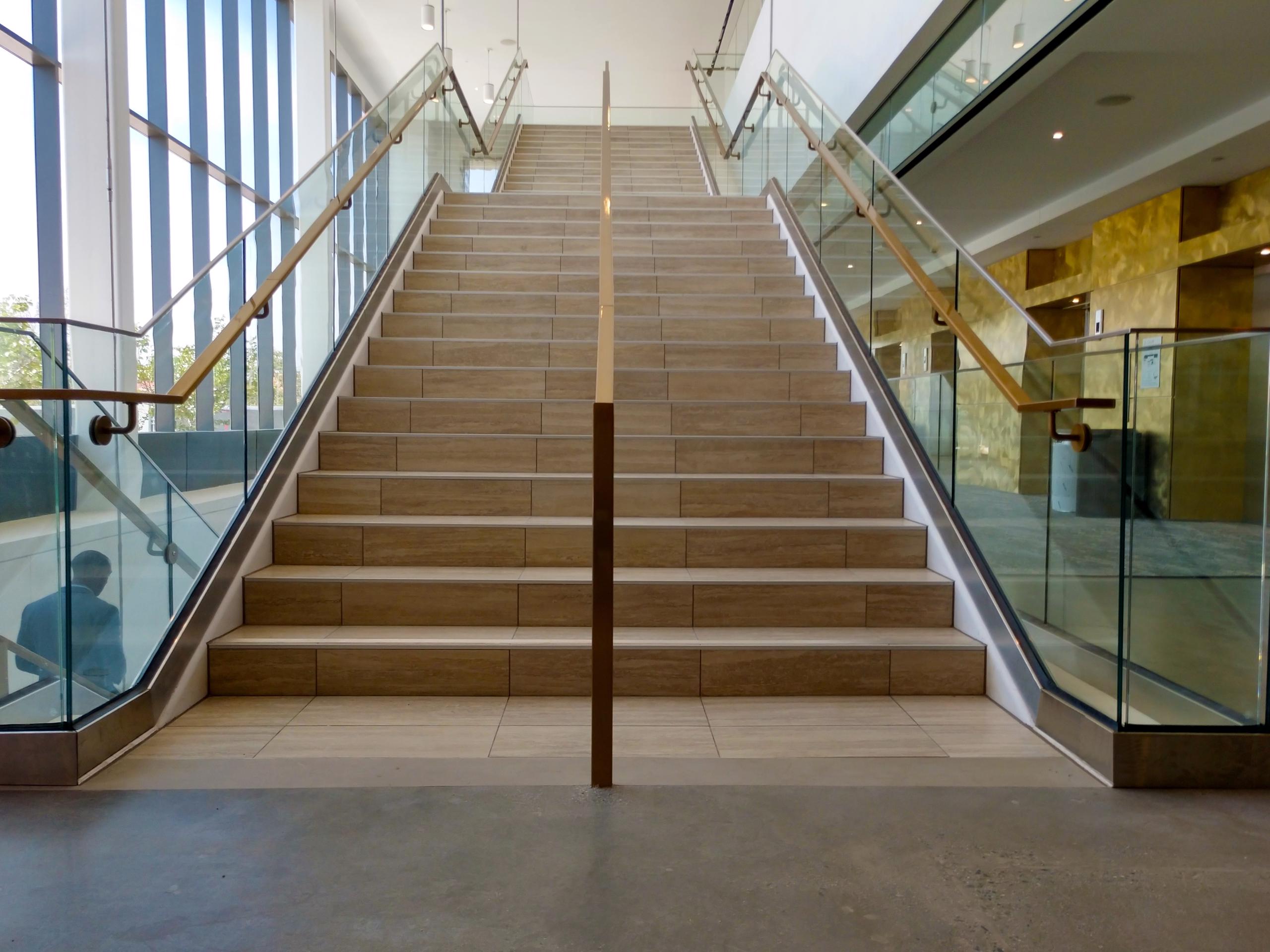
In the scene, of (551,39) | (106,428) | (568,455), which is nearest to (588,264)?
(568,455)

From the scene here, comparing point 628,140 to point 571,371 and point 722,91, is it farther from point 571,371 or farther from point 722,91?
point 571,371

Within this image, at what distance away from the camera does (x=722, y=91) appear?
12562mm

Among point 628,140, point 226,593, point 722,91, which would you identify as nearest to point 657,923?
point 226,593

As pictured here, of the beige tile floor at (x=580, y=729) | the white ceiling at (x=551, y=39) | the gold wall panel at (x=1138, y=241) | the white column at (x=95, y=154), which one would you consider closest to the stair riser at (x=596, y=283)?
the white column at (x=95, y=154)

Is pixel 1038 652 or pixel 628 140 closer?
pixel 1038 652

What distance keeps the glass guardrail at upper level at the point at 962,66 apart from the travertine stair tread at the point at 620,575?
133 inches

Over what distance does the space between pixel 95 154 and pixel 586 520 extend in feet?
15.0

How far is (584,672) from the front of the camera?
2.86 m

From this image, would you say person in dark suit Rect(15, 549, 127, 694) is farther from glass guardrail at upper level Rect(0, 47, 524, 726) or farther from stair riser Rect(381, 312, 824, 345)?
stair riser Rect(381, 312, 824, 345)

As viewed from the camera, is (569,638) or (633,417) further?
(633,417)

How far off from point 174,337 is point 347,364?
61.3 inches

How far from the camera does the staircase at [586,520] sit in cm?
287

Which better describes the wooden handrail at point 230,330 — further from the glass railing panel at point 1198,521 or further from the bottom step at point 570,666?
the glass railing panel at point 1198,521

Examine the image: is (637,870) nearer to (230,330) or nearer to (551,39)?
(230,330)
